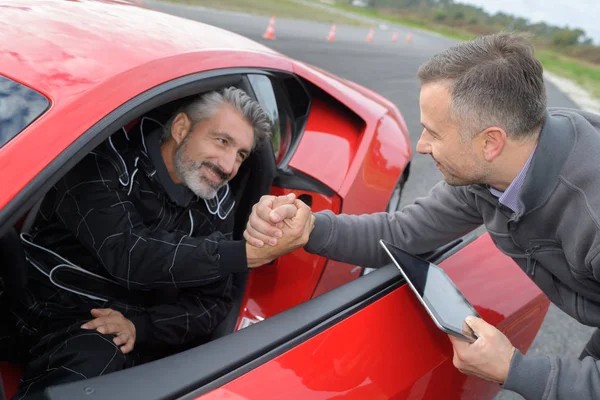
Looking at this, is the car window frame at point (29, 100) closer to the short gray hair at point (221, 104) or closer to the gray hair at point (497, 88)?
the short gray hair at point (221, 104)

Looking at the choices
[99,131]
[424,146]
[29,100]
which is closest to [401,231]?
[424,146]

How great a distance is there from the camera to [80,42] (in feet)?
4.71

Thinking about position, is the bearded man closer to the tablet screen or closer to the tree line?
the tablet screen

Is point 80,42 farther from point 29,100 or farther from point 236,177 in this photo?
point 236,177

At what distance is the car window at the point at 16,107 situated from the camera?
44.7 inches

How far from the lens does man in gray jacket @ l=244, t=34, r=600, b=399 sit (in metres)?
1.33

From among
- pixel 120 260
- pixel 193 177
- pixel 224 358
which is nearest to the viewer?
pixel 224 358

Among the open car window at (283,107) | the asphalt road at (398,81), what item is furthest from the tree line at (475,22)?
the open car window at (283,107)

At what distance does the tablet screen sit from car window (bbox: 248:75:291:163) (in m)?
0.99

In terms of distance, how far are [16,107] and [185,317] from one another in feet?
3.25

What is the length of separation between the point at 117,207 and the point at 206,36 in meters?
0.71

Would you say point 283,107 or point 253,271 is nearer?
point 253,271

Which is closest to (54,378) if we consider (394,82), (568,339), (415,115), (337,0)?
(568,339)

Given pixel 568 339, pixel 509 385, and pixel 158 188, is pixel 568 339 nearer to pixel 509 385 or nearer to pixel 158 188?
pixel 509 385
